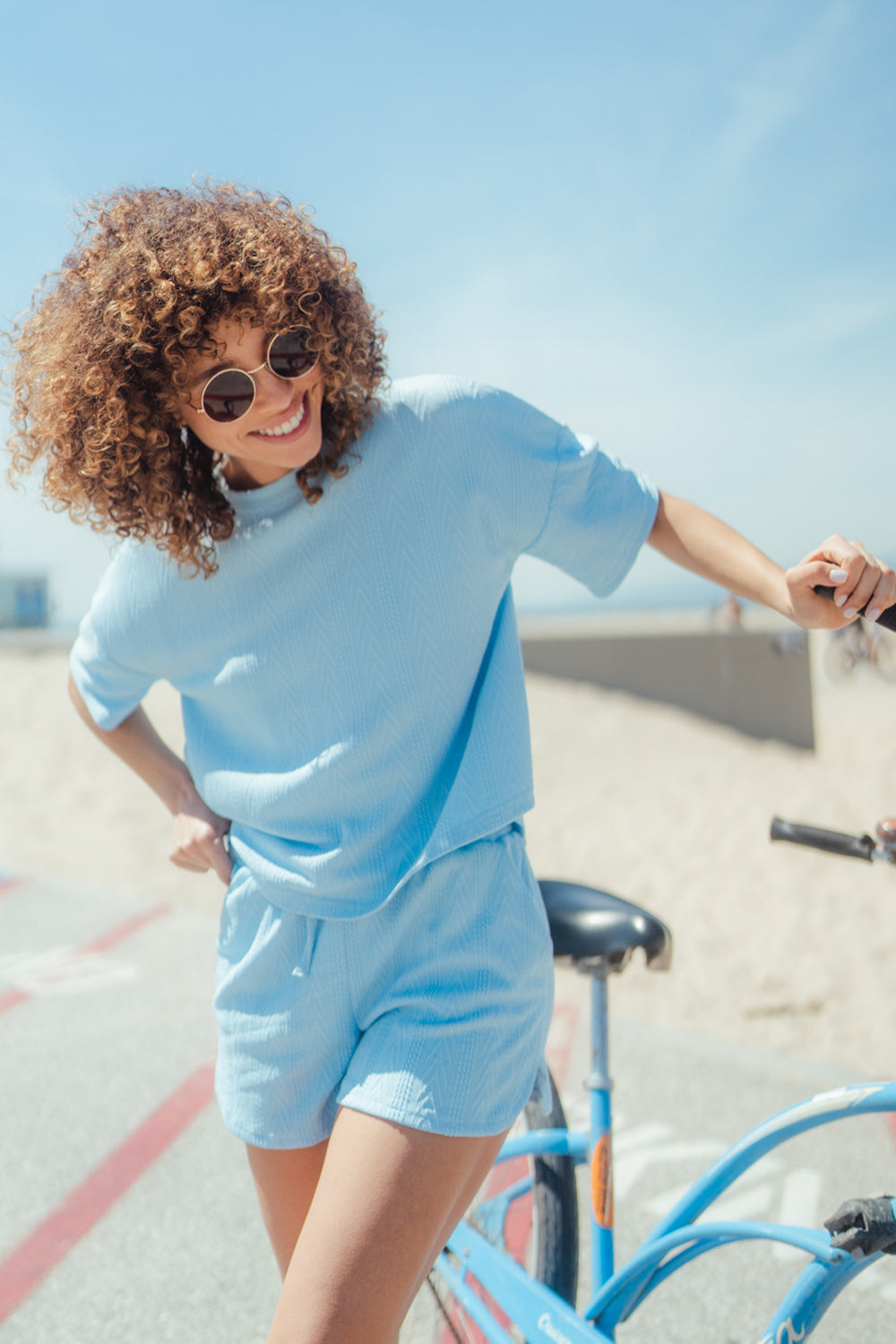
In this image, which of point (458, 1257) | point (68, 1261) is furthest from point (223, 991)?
point (68, 1261)

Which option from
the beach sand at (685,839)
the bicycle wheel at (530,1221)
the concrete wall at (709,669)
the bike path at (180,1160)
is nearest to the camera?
the bicycle wheel at (530,1221)

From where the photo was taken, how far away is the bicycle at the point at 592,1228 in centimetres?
128

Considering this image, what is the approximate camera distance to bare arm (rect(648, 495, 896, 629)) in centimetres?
106

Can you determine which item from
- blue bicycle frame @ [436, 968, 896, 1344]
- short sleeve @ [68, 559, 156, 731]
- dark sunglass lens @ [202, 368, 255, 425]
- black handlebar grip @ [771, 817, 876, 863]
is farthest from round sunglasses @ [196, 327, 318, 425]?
blue bicycle frame @ [436, 968, 896, 1344]

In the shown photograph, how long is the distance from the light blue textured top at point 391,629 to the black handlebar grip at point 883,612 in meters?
0.32

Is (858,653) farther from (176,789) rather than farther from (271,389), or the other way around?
(271,389)

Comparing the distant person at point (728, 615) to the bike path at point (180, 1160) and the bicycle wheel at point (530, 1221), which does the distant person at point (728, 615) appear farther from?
the bicycle wheel at point (530, 1221)

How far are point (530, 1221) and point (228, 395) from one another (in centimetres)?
149

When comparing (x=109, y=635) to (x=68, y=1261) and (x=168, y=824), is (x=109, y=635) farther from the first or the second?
(x=168, y=824)

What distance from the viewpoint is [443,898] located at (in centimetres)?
127

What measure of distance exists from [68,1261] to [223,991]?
156 centimetres

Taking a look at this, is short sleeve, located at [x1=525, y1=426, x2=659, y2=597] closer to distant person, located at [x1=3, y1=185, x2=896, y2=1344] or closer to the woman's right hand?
distant person, located at [x1=3, y1=185, x2=896, y2=1344]

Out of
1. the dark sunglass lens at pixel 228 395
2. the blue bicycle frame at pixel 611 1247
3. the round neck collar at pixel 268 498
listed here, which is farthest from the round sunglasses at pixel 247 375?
the blue bicycle frame at pixel 611 1247

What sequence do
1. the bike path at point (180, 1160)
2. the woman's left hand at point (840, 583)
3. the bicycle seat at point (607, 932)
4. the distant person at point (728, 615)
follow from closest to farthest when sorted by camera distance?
the woman's left hand at point (840, 583), the bicycle seat at point (607, 932), the bike path at point (180, 1160), the distant person at point (728, 615)
